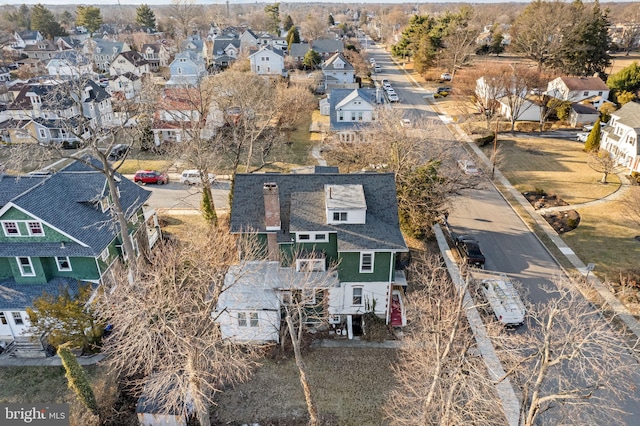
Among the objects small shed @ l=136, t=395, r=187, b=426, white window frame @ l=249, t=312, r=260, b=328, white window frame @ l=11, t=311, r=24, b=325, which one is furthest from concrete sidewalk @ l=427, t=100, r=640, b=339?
white window frame @ l=11, t=311, r=24, b=325

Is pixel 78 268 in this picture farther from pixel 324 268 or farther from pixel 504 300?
pixel 504 300

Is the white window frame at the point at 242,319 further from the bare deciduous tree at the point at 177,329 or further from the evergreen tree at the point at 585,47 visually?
the evergreen tree at the point at 585,47

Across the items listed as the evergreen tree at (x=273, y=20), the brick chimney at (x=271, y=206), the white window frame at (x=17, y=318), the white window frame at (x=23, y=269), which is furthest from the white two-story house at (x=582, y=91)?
the evergreen tree at (x=273, y=20)

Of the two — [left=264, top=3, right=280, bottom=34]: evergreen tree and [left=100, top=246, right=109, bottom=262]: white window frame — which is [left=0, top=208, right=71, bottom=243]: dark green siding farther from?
[left=264, top=3, right=280, bottom=34]: evergreen tree

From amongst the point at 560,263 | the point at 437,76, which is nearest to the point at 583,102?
the point at 437,76

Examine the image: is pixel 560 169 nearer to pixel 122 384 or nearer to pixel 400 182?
pixel 400 182

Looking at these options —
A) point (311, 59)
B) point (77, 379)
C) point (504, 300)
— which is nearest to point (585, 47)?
point (311, 59)
